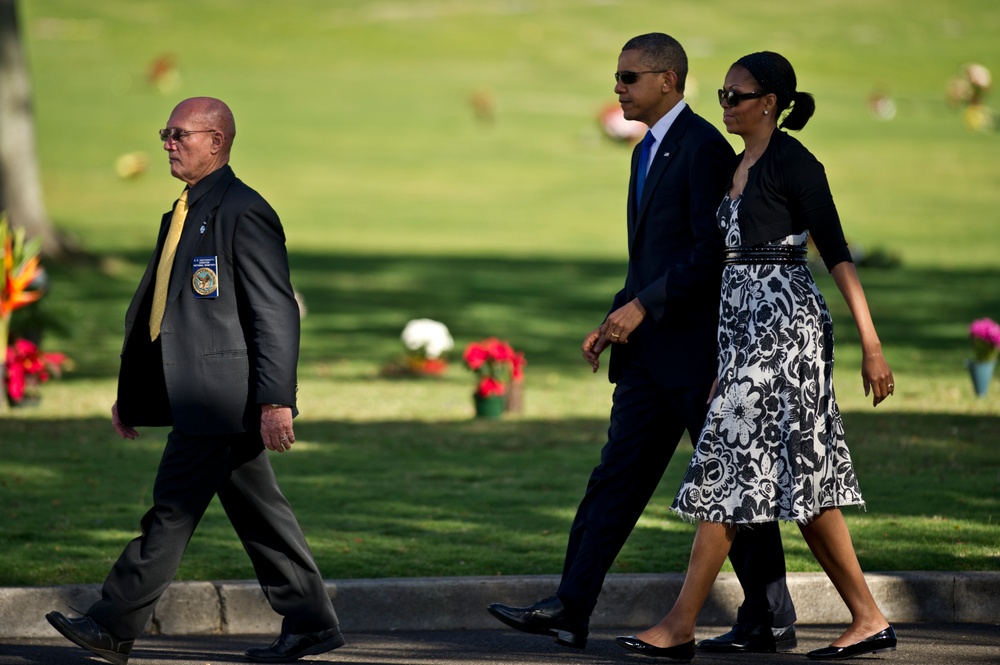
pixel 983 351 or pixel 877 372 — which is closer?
pixel 877 372

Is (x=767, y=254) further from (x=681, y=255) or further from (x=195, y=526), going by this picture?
(x=195, y=526)

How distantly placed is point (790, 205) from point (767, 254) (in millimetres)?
185

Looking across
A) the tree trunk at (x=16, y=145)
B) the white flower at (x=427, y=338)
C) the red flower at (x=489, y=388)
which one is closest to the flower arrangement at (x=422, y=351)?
the white flower at (x=427, y=338)

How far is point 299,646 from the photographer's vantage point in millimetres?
5406

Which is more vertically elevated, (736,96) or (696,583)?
(736,96)

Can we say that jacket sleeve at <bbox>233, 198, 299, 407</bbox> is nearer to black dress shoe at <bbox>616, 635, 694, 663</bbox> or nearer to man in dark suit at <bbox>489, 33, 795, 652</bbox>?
man in dark suit at <bbox>489, 33, 795, 652</bbox>

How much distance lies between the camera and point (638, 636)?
17.5 ft

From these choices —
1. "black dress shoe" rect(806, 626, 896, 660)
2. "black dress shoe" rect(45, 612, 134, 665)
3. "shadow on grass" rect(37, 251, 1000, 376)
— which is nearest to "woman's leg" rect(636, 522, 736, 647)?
"black dress shoe" rect(806, 626, 896, 660)

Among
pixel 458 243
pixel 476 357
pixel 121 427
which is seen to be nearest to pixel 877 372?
pixel 121 427

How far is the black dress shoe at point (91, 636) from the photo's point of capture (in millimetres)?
5125

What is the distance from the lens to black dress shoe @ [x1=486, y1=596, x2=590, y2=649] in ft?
17.7

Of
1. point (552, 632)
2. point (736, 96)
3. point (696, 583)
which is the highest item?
point (736, 96)

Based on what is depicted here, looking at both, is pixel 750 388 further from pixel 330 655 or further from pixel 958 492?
pixel 958 492

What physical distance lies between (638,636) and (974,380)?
753 cm
